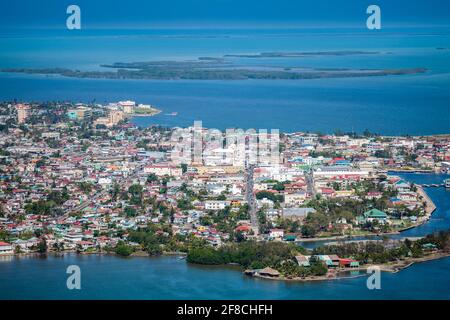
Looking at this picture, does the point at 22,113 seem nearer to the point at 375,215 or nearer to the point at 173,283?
the point at 375,215

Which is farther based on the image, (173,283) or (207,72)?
(207,72)

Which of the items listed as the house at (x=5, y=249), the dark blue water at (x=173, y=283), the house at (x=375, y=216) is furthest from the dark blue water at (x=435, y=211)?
the house at (x=5, y=249)

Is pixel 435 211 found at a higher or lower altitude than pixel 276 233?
higher

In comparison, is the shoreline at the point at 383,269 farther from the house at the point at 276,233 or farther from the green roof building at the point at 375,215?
the green roof building at the point at 375,215

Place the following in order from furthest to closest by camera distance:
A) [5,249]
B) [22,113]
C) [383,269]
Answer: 1. [22,113]
2. [5,249]
3. [383,269]

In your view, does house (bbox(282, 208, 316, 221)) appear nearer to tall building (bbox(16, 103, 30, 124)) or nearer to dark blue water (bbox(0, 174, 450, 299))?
dark blue water (bbox(0, 174, 450, 299))

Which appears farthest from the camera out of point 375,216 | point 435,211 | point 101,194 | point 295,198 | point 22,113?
point 22,113

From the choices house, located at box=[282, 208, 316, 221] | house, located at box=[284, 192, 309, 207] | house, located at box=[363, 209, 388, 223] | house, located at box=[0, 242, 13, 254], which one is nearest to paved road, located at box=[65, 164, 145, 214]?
house, located at box=[0, 242, 13, 254]

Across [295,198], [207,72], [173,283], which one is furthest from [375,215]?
[207,72]
